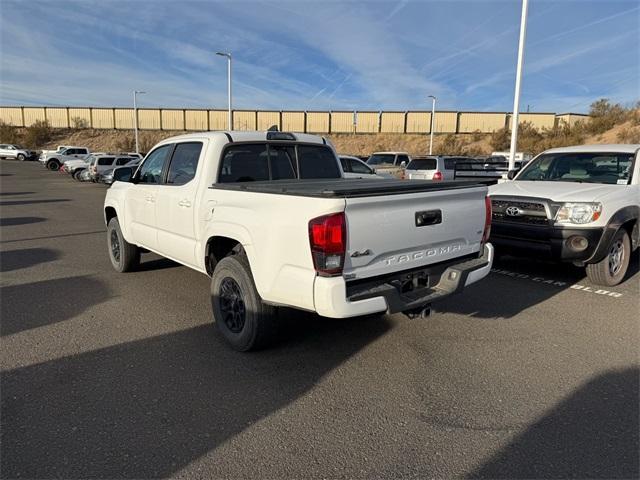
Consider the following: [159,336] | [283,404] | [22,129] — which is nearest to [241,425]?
[283,404]

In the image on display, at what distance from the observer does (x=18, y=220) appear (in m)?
12.2

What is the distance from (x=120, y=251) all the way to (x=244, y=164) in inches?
117

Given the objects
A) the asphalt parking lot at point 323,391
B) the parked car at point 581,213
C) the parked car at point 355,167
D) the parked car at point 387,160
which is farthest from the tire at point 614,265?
the parked car at point 387,160

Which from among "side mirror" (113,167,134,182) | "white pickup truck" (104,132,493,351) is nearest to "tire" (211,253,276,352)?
"white pickup truck" (104,132,493,351)

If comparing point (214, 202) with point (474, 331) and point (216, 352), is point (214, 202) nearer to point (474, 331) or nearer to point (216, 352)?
point (216, 352)

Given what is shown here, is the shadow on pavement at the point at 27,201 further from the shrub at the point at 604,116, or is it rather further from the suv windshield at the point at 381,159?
the shrub at the point at 604,116

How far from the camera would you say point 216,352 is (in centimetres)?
408

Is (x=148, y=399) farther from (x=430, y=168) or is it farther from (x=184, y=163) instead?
(x=430, y=168)

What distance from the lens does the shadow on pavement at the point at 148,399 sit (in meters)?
2.65

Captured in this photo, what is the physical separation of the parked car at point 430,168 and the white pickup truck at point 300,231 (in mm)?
11418

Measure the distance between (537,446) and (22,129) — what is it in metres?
88.8

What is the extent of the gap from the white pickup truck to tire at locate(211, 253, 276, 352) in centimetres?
1

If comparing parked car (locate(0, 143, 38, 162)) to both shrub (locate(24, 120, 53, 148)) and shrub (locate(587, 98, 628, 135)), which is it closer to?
shrub (locate(24, 120, 53, 148))

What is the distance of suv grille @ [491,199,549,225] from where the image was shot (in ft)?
19.6
